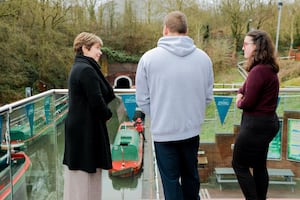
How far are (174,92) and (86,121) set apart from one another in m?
0.62

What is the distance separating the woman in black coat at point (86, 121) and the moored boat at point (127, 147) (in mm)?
691

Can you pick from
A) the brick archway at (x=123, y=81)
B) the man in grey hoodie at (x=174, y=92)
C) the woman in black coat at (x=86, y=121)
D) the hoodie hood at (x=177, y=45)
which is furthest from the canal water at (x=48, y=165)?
the brick archway at (x=123, y=81)

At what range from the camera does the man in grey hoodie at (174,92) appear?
194 cm

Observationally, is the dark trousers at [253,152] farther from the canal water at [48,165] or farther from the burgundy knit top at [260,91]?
the canal water at [48,165]

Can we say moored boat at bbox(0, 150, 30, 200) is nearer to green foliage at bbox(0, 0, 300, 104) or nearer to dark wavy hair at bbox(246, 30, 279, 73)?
dark wavy hair at bbox(246, 30, 279, 73)

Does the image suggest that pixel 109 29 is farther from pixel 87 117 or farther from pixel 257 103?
pixel 257 103

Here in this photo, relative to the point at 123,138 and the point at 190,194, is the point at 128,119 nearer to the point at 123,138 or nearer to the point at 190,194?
the point at 123,138

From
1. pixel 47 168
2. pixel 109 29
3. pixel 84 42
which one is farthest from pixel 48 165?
pixel 109 29

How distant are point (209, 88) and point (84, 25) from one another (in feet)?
82.3

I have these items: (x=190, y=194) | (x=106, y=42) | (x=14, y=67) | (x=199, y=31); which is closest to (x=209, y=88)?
(x=190, y=194)

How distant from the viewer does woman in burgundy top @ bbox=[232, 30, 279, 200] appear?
2.19m

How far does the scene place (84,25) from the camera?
26.1 meters

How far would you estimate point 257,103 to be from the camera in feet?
7.29

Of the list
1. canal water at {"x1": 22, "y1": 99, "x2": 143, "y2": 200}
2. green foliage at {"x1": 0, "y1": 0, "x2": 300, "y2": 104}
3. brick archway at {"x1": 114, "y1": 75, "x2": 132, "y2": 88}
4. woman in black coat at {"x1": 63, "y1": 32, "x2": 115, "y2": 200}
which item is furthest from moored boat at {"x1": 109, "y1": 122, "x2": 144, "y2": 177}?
brick archway at {"x1": 114, "y1": 75, "x2": 132, "y2": 88}
